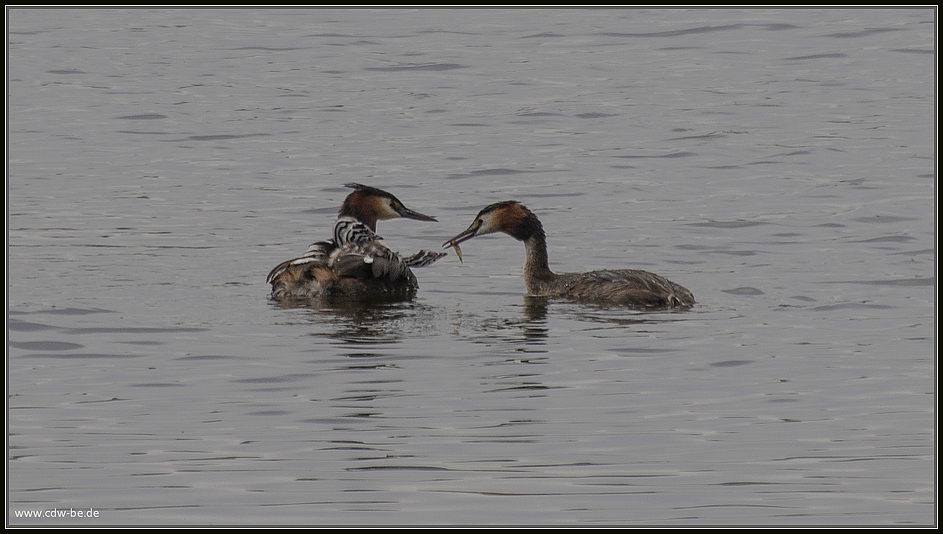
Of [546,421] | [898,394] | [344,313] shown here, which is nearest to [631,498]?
[546,421]

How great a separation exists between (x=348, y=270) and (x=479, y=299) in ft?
3.68

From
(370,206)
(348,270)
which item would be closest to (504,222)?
(370,206)

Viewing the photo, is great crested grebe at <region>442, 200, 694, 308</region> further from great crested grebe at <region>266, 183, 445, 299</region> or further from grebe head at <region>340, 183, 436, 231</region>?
great crested grebe at <region>266, 183, 445, 299</region>

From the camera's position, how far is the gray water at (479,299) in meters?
6.79

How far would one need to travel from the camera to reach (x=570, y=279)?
1227 centimetres

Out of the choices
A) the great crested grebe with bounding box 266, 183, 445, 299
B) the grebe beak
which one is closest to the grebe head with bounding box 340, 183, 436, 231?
the grebe beak

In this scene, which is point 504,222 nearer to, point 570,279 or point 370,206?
point 570,279

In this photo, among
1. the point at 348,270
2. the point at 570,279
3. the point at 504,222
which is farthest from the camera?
the point at 504,222

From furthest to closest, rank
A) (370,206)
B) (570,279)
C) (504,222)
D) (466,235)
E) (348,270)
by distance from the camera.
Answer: (370,206), (504,222), (466,235), (570,279), (348,270)

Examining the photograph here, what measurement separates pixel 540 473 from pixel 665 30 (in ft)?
85.2

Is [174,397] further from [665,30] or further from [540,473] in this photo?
[665,30]

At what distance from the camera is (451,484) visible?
668cm

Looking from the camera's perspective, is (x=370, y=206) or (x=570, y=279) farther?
(x=370, y=206)

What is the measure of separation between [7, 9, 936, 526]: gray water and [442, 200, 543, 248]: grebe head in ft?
1.54
